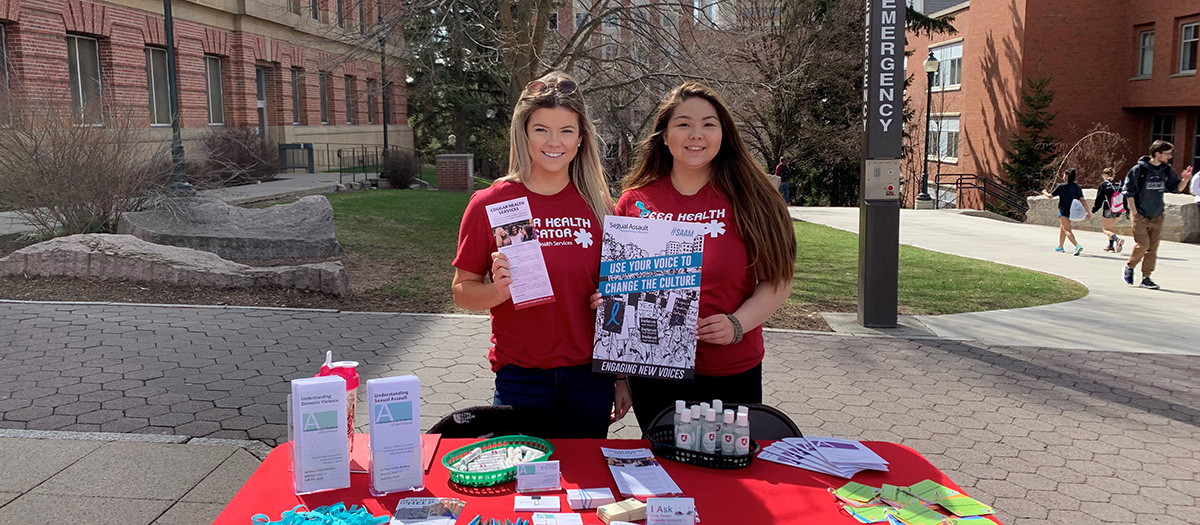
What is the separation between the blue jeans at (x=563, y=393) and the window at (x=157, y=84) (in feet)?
77.3

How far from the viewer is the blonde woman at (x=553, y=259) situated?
305 centimetres

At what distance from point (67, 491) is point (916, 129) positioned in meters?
39.0

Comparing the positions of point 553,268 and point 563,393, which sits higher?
point 553,268

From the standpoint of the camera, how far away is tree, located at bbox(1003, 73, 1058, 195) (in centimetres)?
3081

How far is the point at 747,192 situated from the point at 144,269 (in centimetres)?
817

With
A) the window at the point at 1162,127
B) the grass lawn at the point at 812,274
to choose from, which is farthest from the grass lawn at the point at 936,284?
the window at the point at 1162,127

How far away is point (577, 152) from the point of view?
3.20 m

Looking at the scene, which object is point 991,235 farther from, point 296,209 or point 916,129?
point 916,129

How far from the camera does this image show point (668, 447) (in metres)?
2.71

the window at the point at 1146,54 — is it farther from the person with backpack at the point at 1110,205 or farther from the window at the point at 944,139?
the person with backpack at the point at 1110,205

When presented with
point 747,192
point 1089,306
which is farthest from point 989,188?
point 747,192

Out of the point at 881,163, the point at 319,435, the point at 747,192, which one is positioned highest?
the point at 881,163

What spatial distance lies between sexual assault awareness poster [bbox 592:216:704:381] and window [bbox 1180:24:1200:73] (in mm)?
32411

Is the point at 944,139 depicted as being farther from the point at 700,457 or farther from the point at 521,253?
the point at 700,457
